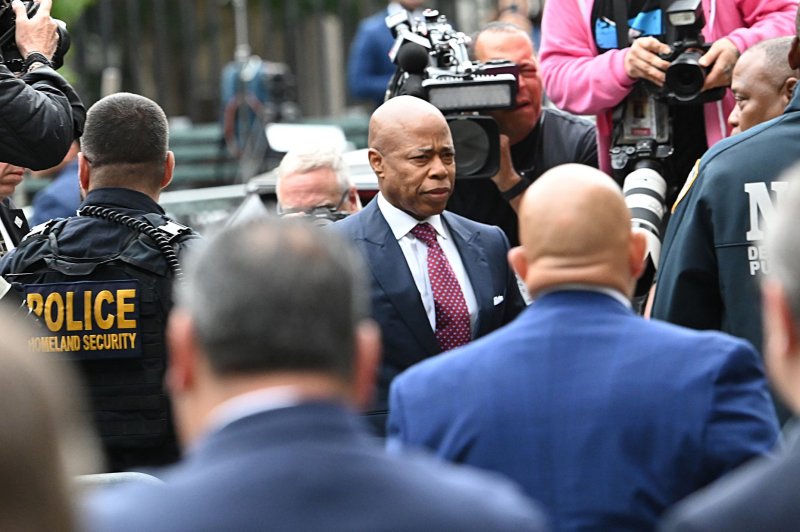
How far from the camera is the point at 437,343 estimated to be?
16.4 ft

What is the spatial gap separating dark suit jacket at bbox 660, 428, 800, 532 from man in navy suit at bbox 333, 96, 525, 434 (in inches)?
106

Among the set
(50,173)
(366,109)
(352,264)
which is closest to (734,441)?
(352,264)

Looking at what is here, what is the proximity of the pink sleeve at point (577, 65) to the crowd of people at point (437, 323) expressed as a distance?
0.04 ft

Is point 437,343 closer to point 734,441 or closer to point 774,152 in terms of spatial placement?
point 774,152

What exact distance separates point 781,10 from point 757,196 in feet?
5.42

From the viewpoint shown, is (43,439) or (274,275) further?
(274,275)

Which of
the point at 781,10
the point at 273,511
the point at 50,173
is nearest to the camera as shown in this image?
the point at 273,511

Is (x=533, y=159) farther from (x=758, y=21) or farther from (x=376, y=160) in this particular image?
(x=376, y=160)

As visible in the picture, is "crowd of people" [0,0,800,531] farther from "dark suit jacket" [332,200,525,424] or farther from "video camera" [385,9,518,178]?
"video camera" [385,9,518,178]

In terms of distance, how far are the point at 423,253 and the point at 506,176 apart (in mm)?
1298

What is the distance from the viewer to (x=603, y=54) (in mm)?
5910

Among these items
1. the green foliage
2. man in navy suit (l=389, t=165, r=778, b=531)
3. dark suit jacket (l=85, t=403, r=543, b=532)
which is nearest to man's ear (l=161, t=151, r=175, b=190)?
man in navy suit (l=389, t=165, r=778, b=531)

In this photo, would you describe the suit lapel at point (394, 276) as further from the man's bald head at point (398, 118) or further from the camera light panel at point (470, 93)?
the camera light panel at point (470, 93)

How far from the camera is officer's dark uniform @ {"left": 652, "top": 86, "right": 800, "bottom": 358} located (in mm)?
4547
